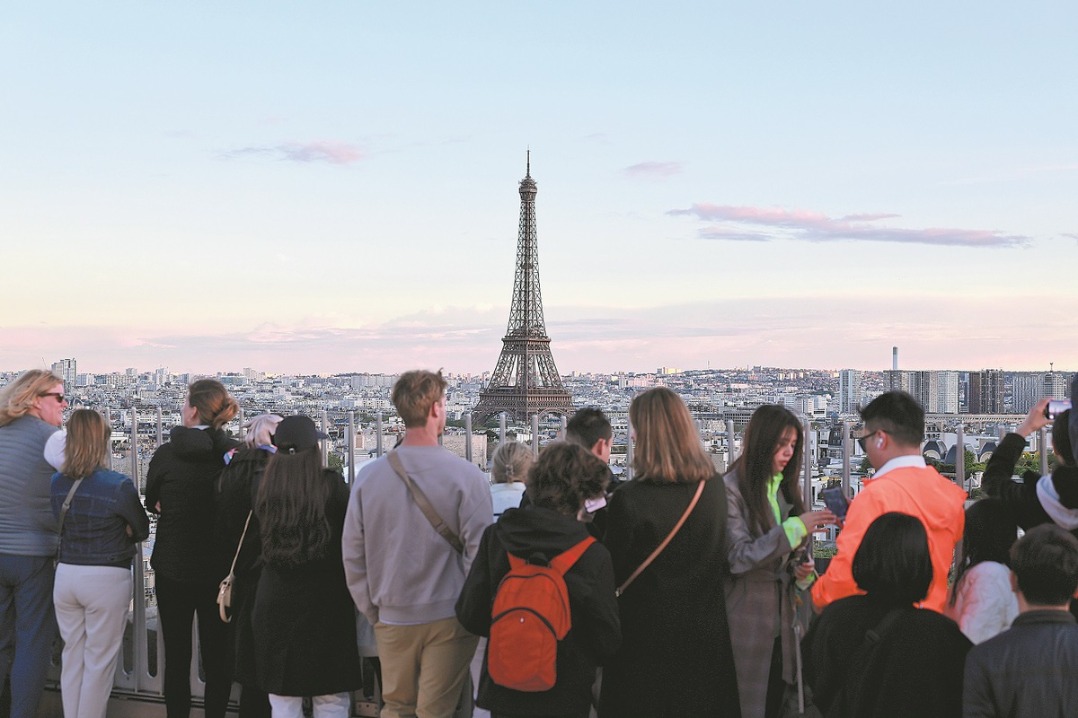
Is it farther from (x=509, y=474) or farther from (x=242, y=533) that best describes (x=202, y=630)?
(x=509, y=474)

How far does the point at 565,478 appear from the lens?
13.8ft

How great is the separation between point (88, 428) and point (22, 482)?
2.20ft

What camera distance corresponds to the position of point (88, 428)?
594 cm

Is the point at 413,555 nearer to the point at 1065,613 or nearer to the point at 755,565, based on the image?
the point at 755,565

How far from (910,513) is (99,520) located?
14.3 feet

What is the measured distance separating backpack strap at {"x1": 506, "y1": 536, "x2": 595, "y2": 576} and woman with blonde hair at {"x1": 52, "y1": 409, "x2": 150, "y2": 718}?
9.56 ft

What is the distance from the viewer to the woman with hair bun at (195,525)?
5.84m

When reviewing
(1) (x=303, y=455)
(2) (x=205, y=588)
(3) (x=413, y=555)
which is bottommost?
(2) (x=205, y=588)

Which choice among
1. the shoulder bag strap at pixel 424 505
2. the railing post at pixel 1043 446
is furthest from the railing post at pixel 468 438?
the railing post at pixel 1043 446

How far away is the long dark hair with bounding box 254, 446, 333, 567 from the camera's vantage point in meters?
5.04

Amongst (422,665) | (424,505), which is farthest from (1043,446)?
(422,665)

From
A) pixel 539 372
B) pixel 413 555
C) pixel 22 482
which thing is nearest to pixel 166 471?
pixel 22 482

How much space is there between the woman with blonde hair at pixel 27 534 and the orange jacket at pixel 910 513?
4554 millimetres

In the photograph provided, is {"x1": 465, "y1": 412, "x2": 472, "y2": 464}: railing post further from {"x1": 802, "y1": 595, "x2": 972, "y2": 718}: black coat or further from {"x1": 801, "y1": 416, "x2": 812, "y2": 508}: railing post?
{"x1": 802, "y1": 595, "x2": 972, "y2": 718}: black coat
